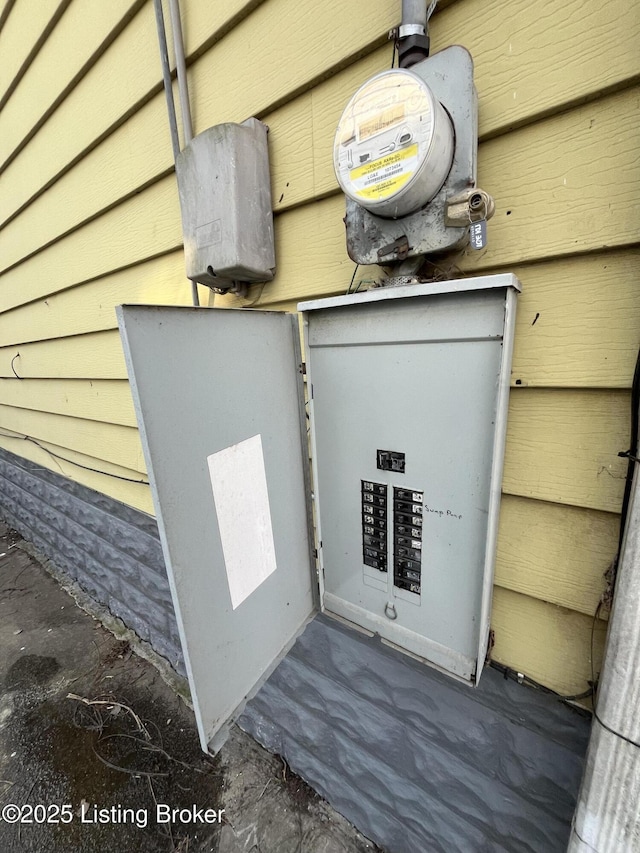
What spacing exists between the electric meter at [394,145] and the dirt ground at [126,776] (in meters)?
1.98

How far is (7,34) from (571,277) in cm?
342

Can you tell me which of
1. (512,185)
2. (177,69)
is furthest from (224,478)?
(177,69)

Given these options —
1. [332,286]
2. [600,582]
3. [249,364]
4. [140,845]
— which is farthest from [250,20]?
[140,845]

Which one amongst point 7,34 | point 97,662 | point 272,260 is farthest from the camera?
point 97,662

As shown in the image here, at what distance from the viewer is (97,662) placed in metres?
2.24

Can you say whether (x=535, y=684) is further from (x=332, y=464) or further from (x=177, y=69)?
(x=177, y=69)

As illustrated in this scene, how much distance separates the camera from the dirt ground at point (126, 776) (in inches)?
52.2

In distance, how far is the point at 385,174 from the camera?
727 mm

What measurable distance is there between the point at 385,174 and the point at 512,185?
1.02ft

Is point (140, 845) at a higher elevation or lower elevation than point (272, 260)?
lower

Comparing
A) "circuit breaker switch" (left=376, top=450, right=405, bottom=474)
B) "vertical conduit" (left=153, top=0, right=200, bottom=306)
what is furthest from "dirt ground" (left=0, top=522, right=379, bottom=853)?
"vertical conduit" (left=153, top=0, right=200, bottom=306)

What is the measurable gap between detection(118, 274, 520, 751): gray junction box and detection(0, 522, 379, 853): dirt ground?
768 millimetres

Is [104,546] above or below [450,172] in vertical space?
below

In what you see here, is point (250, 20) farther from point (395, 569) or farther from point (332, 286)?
point (395, 569)
